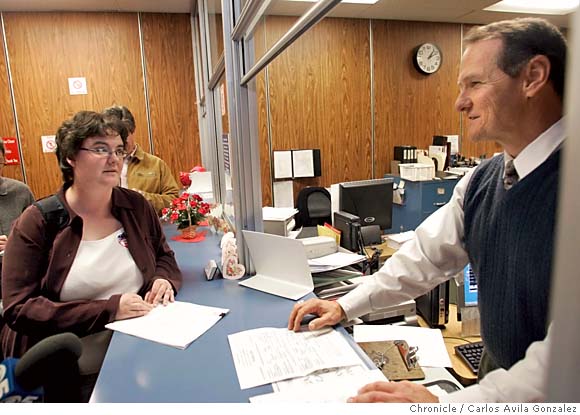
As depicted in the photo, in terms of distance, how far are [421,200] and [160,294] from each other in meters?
2.94

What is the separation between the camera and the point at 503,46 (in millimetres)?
939

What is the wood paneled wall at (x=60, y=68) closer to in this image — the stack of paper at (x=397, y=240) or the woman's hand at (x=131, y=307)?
the stack of paper at (x=397, y=240)

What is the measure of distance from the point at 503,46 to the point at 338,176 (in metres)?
4.00

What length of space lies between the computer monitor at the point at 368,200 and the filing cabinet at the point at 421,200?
957 mm

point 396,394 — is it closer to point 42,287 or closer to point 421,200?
point 42,287

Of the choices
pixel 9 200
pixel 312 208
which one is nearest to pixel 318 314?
pixel 9 200

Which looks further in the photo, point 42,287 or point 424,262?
point 42,287

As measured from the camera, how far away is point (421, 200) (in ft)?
12.7

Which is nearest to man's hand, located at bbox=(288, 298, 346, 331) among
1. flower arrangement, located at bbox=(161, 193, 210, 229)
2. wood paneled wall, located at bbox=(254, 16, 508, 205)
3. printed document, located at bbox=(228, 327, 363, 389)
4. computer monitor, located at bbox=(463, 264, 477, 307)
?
printed document, located at bbox=(228, 327, 363, 389)

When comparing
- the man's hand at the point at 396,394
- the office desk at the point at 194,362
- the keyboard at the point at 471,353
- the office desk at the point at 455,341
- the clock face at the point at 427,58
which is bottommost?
the office desk at the point at 455,341

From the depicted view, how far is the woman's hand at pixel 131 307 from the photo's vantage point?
4.57 ft

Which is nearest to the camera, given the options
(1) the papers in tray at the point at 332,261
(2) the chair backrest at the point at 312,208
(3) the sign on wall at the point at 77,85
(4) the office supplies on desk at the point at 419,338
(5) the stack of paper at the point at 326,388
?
(5) the stack of paper at the point at 326,388

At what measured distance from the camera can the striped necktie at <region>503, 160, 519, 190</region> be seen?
0.93 metres

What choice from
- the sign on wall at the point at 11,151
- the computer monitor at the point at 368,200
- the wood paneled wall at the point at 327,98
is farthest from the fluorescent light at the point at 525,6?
the sign on wall at the point at 11,151
